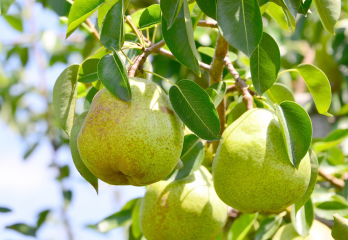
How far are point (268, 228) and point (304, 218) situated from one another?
145mm

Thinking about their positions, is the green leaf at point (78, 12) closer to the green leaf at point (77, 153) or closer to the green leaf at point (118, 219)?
the green leaf at point (77, 153)

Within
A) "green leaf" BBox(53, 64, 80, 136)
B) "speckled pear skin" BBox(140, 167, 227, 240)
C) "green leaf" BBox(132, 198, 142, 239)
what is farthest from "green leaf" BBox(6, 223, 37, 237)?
"green leaf" BBox(53, 64, 80, 136)

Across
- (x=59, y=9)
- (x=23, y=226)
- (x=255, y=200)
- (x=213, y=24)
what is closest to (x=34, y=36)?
(x=59, y=9)

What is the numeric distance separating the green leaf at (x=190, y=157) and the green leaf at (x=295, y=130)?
30 cm

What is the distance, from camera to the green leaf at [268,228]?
1363 millimetres

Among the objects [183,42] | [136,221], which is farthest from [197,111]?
[136,221]

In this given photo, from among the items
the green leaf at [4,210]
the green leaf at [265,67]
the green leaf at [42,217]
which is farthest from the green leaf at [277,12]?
the green leaf at [42,217]

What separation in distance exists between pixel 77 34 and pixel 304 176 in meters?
2.16

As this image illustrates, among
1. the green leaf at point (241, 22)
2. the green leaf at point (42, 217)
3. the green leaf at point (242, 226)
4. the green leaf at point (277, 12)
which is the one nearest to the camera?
the green leaf at point (241, 22)

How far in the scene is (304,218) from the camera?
1.31 metres

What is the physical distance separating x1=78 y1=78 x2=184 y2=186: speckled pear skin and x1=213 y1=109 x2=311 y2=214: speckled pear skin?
156 millimetres

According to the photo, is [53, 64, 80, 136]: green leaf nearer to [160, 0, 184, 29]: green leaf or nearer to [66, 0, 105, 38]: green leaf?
[66, 0, 105, 38]: green leaf

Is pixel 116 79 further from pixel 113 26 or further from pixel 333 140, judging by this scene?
pixel 333 140

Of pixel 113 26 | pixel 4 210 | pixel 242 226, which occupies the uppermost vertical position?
pixel 113 26
